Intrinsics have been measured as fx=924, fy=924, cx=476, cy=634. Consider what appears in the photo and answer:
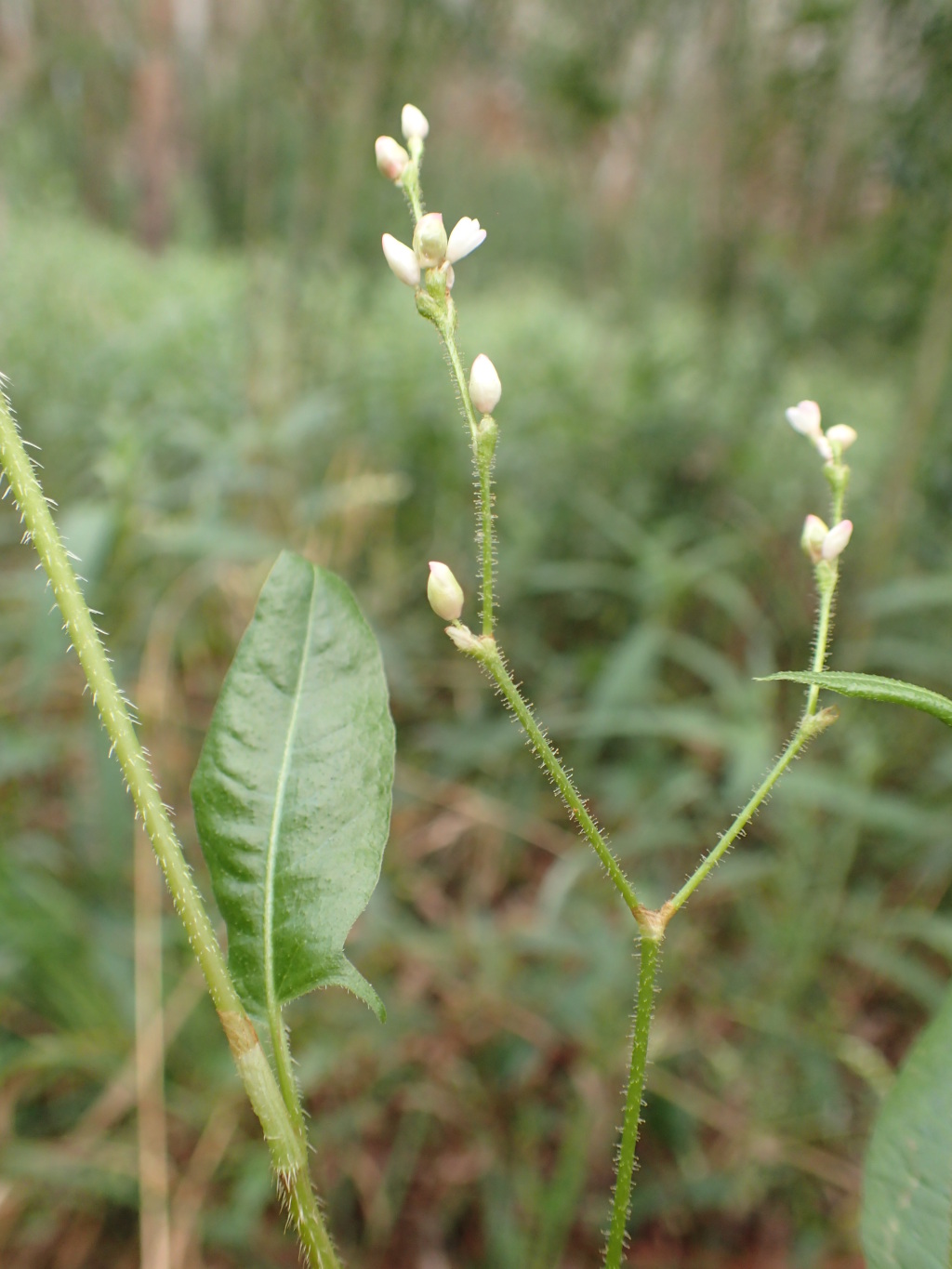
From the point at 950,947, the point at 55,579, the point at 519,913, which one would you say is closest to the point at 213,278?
the point at 519,913

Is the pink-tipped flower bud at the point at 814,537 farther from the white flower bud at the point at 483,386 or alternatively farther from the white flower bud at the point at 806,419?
the white flower bud at the point at 483,386

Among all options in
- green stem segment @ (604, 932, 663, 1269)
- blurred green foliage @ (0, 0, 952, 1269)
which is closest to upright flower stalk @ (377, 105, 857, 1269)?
green stem segment @ (604, 932, 663, 1269)

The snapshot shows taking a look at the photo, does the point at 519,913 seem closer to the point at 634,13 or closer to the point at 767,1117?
the point at 767,1117

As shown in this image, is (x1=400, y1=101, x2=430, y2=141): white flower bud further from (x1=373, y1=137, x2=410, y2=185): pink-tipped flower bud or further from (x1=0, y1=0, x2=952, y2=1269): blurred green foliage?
(x1=0, y1=0, x2=952, y2=1269): blurred green foliage

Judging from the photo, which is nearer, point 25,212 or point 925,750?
point 925,750

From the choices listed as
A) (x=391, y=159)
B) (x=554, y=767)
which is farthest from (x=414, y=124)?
(x=554, y=767)

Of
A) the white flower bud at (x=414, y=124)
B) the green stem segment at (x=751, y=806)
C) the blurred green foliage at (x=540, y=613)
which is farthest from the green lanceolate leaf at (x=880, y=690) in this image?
the blurred green foliage at (x=540, y=613)

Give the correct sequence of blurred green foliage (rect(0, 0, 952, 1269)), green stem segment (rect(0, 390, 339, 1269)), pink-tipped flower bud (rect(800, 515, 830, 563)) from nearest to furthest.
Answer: green stem segment (rect(0, 390, 339, 1269)), pink-tipped flower bud (rect(800, 515, 830, 563)), blurred green foliage (rect(0, 0, 952, 1269))
